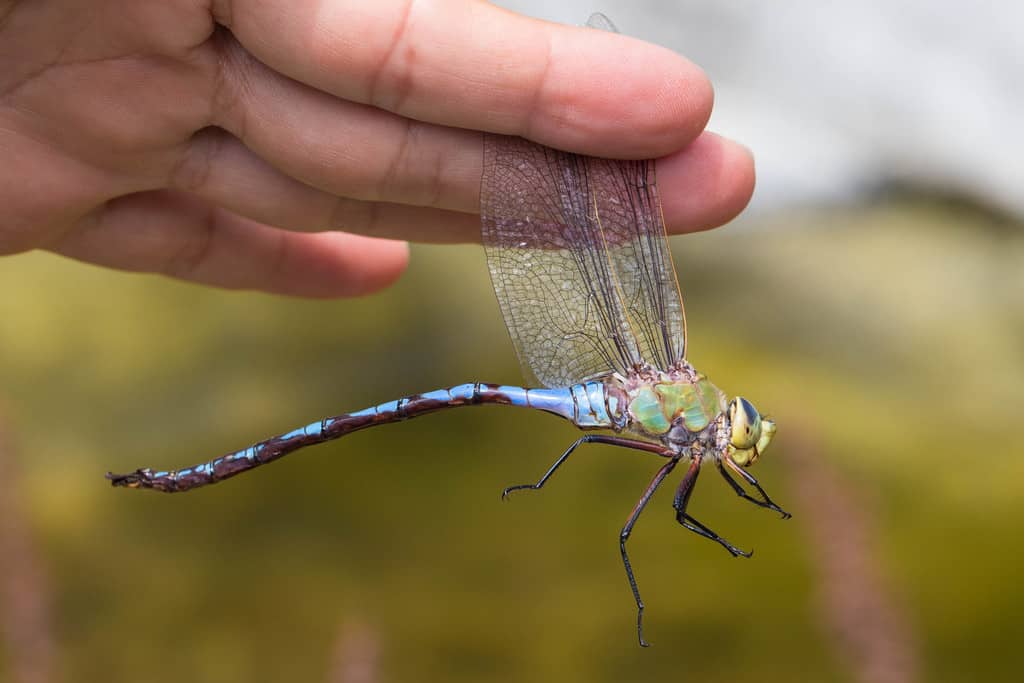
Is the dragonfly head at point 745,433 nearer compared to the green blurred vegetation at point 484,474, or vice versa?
the dragonfly head at point 745,433

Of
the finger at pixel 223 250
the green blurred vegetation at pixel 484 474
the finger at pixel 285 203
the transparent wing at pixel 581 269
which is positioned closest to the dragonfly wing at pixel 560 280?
the transparent wing at pixel 581 269

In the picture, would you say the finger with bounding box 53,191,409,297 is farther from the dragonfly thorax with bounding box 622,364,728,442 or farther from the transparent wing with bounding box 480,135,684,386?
the dragonfly thorax with bounding box 622,364,728,442

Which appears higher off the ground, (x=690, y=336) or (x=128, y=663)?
(x=690, y=336)

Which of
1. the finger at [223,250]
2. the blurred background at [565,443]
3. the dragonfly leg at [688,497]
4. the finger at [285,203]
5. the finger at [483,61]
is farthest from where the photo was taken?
the blurred background at [565,443]

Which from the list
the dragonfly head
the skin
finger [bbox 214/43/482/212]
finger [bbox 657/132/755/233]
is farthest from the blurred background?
finger [bbox 214/43/482/212]

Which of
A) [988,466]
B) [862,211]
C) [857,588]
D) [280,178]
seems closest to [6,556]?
[280,178]

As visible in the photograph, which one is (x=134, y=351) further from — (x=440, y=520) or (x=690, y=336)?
(x=690, y=336)

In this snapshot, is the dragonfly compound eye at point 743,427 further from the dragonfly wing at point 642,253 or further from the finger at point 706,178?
the finger at point 706,178
